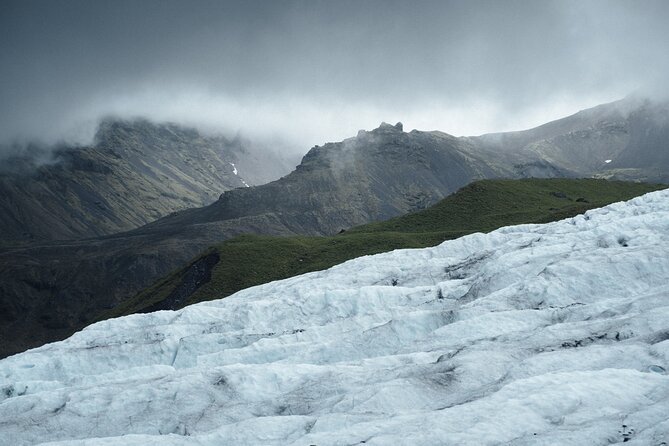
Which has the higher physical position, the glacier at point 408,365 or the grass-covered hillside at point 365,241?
the grass-covered hillside at point 365,241

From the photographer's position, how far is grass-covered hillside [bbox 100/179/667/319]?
116 m

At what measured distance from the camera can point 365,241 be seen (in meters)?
121

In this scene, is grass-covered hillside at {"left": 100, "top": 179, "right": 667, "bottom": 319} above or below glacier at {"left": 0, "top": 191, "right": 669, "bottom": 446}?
above

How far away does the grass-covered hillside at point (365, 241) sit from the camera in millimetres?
115938

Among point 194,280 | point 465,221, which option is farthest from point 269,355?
point 465,221

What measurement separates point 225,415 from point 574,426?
15.3 meters

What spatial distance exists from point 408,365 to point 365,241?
291 feet

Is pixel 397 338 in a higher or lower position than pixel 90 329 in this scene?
lower

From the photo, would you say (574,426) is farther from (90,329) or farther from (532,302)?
(90,329)

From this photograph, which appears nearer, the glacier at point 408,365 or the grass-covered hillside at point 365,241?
the glacier at point 408,365

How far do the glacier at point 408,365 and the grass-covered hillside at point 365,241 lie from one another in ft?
188

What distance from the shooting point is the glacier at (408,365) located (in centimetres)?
2311

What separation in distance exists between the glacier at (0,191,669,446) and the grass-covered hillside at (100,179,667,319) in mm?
57399

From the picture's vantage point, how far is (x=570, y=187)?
165000 mm
